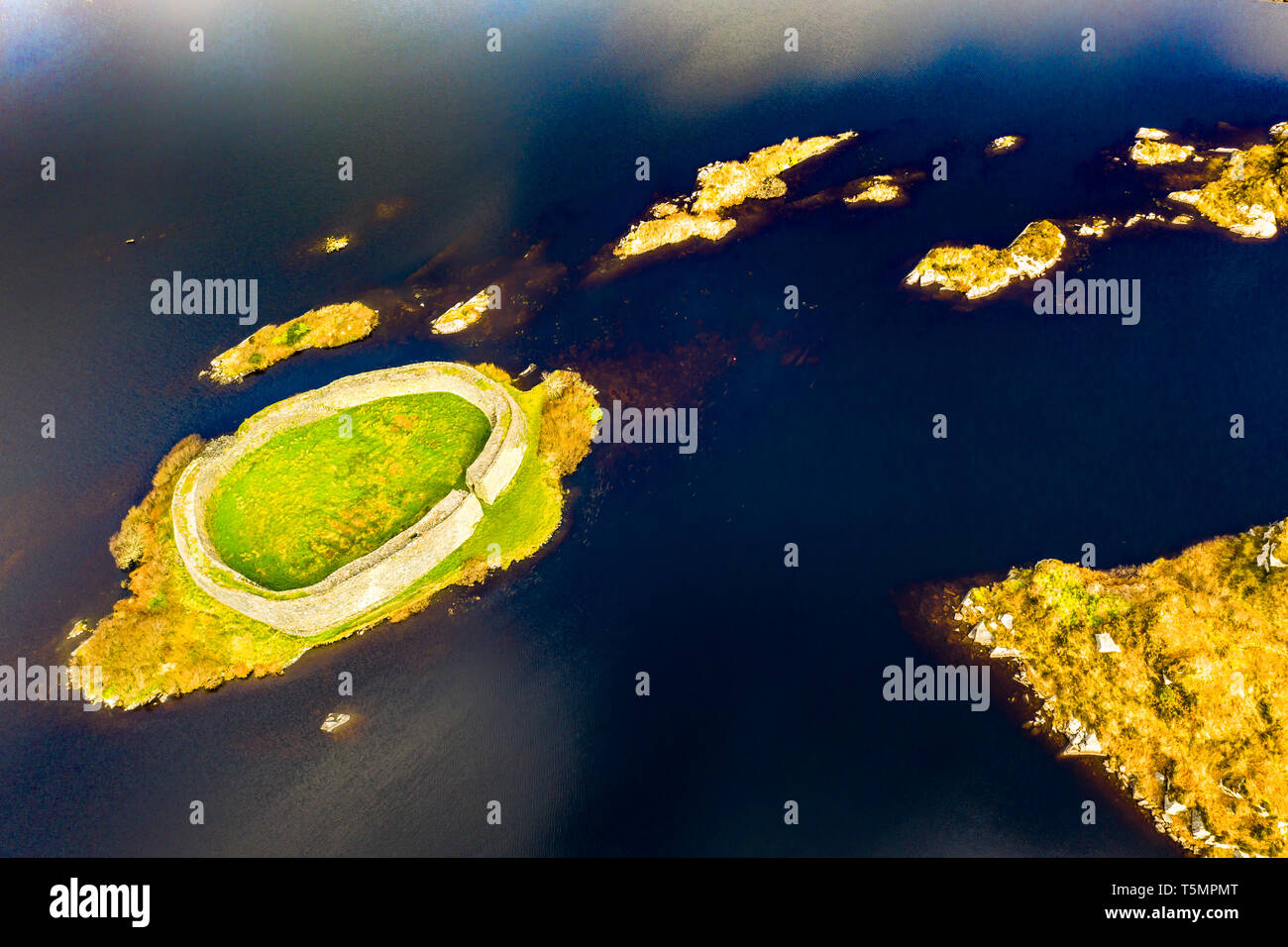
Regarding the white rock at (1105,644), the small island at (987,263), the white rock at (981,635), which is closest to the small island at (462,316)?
the small island at (987,263)

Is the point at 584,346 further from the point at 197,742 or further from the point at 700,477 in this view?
the point at 197,742

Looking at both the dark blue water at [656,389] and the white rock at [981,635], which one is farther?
the white rock at [981,635]

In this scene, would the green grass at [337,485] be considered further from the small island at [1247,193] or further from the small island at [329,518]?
the small island at [1247,193]

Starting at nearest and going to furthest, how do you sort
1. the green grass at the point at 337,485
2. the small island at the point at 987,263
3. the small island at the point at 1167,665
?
the small island at the point at 1167,665
the green grass at the point at 337,485
the small island at the point at 987,263

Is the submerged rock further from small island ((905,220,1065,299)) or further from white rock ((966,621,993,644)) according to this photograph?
small island ((905,220,1065,299))

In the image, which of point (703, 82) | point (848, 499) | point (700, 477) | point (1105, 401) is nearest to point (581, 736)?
point (700, 477)

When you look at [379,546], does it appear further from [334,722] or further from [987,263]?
[987,263]

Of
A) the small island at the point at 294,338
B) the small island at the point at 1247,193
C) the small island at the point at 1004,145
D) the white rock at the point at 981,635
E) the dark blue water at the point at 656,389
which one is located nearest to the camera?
the dark blue water at the point at 656,389
